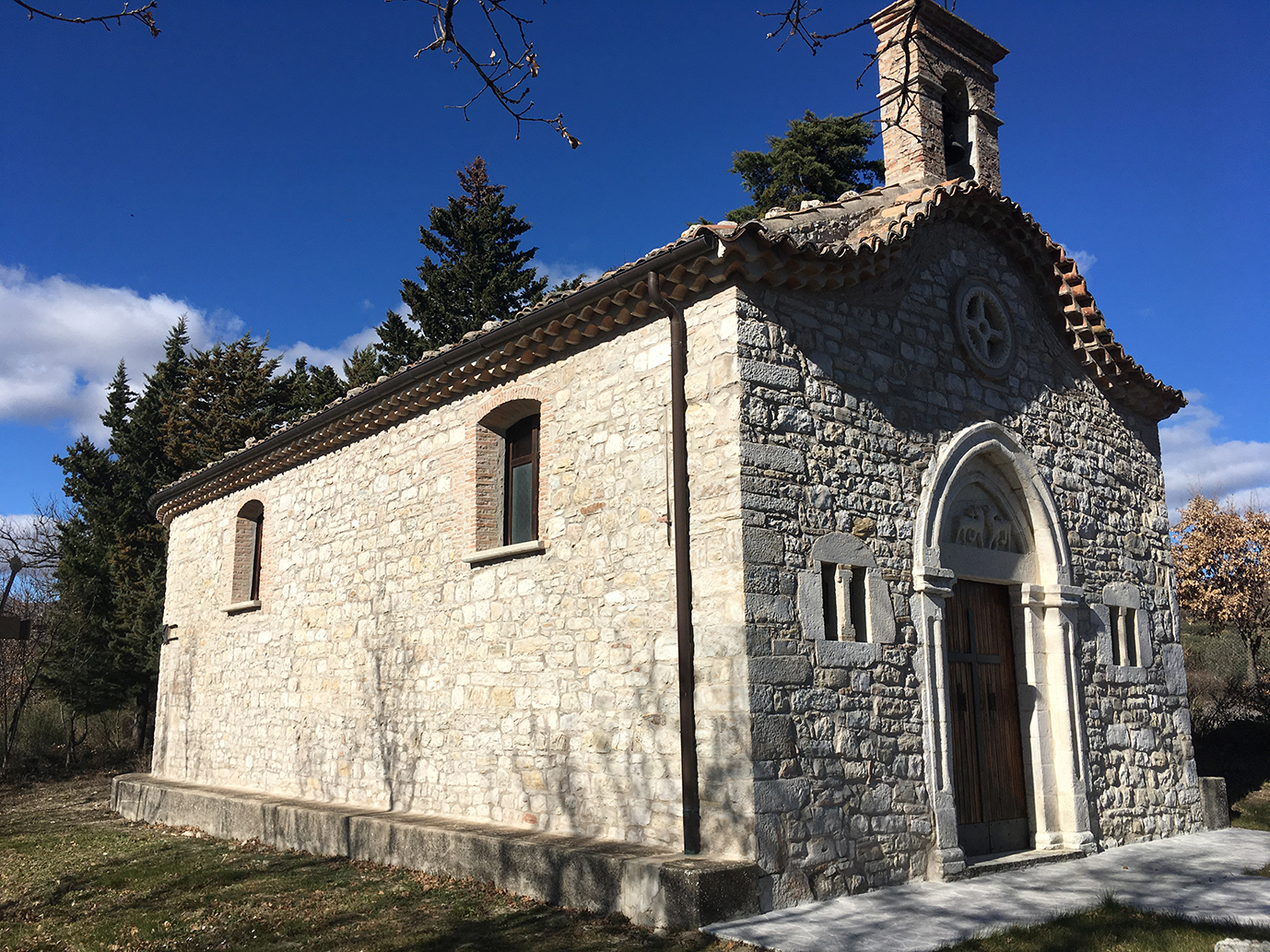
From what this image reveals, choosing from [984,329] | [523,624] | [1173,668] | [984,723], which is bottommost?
[984,723]

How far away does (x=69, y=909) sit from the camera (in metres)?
7.43

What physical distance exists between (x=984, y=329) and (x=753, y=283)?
3116 mm

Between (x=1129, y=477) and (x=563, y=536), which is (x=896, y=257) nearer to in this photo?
(x=563, y=536)

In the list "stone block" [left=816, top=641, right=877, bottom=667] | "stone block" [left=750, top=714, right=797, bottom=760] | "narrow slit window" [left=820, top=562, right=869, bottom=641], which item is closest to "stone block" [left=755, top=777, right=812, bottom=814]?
"stone block" [left=750, top=714, right=797, bottom=760]

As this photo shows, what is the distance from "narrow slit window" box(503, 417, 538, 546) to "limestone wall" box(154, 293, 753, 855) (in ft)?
1.17

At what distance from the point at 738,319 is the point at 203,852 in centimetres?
749

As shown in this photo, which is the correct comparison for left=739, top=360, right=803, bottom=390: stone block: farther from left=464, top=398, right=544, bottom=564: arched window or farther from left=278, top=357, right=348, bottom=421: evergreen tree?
left=278, top=357, right=348, bottom=421: evergreen tree

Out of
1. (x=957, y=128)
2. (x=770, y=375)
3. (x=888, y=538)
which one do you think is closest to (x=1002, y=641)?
(x=888, y=538)

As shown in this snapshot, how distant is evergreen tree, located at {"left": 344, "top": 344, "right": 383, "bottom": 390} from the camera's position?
23.4m

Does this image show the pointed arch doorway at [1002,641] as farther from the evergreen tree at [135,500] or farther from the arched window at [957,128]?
the evergreen tree at [135,500]

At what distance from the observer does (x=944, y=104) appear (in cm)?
1009

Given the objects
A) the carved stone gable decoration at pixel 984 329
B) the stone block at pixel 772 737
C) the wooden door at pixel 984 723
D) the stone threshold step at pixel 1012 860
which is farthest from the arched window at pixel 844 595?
the carved stone gable decoration at pixel 984 329

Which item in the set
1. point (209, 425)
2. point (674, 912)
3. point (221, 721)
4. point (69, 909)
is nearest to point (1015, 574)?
point (674, 912)

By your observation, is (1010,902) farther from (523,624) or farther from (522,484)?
(522,484)
